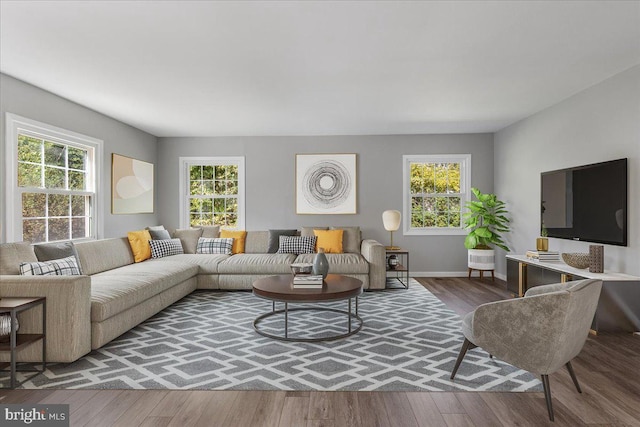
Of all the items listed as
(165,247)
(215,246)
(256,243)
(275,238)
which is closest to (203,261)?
(215,246)

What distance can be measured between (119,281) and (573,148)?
5.04 meters

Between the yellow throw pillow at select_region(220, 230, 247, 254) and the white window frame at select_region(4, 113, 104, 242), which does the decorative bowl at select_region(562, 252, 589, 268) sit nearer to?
the yellow throw pillow at select_region(220, 230, 247, 254)

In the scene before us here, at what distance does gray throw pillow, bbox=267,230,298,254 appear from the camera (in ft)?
19.0

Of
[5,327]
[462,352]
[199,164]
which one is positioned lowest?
[462,352]

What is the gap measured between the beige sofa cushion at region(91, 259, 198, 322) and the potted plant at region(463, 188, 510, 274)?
4.15 metres

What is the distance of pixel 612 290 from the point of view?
3.30 m

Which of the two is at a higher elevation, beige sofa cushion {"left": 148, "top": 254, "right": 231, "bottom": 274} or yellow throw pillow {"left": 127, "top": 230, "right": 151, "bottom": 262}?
yellow throw pillow {"left": 127, "top": 230, "right": 151, "bottom": 262}

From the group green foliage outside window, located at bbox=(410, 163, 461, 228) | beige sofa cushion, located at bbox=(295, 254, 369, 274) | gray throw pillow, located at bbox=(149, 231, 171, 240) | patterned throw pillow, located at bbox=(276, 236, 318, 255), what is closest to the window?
green foliage outside window, located at bbox=(410, 163, 461, 228)

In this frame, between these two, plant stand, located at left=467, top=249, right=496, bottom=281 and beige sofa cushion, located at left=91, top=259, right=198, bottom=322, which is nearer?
beige sofa cushion, located at left=91, top=259, right=198, bottom=322

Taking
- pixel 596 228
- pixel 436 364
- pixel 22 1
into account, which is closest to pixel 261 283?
pixel 436 364

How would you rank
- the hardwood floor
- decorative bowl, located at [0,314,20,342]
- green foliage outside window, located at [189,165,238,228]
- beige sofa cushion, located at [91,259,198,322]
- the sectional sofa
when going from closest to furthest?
the hardwood floor
decorative bowl, located at [0,314,20,342]
the sectional sofa
beige sofa cushion, located at [91,259,198,322]
green foliage outside window, located at [189,165,238,228]

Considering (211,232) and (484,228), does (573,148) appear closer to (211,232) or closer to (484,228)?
(484,228)

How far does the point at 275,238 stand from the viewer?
584 cm

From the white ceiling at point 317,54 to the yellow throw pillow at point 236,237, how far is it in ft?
6.33
